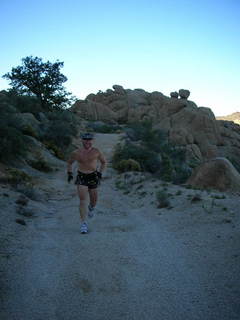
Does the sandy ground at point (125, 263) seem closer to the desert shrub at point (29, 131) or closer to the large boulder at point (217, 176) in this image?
the large boulder at point (217, 176)

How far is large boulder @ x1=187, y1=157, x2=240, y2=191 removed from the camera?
10102 millimetres

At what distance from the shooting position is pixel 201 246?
539cm

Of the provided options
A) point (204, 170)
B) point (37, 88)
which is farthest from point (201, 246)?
point (37, 88)

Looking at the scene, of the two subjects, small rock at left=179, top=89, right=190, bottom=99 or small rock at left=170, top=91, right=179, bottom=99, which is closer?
small rock at left=179, top=89, right=190, bottom=99

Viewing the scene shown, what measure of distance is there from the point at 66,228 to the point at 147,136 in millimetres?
11416

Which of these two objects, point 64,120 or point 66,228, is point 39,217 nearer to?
point 66,228

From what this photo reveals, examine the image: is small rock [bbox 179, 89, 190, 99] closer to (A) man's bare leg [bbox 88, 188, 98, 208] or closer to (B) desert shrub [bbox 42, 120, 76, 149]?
(B) desert shrub [bbox 42, 120, 76, 149]

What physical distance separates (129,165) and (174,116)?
23909mm

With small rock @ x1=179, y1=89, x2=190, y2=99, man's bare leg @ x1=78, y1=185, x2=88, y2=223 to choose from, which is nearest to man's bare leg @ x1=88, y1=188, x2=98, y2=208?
man's bare leg @ x1=78, y1=185, x2=88, y2=223

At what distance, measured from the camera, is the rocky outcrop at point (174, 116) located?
109ft

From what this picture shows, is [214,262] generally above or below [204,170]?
below

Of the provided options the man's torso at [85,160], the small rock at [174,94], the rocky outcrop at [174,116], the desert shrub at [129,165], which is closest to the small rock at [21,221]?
the man's torso at [85,160]

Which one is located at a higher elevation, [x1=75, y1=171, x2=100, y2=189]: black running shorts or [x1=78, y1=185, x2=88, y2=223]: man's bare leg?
[x1=75, y1=171, x2=100, y2=189]: black running shorts

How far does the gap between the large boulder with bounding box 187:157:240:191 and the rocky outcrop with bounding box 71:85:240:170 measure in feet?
60.5
